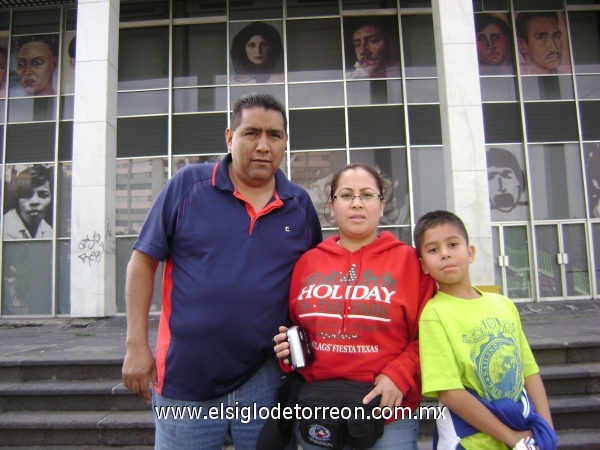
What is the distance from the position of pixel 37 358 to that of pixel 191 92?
8.67 meters

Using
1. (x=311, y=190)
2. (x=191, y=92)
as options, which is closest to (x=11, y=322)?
(x=191, y=92)

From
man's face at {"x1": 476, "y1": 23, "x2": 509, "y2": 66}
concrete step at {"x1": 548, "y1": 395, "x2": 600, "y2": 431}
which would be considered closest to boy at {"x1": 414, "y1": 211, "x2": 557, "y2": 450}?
concrete step at {"x1": 548, "y1": 395, "x2": 600, "y2": 431}

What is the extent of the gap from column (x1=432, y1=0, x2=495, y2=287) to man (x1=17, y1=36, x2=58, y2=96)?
Result: 10109mm

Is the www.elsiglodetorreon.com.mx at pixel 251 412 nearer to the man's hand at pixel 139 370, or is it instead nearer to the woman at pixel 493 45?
the man's hand at pixel 139 370

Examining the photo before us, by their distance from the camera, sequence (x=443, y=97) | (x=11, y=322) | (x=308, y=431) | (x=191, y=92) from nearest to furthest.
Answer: (x=308, y=431) → (x=443, y=97) → (x=11, y=322) → (x=191, y=92)

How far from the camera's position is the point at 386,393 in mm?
1716

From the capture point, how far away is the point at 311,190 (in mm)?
11586

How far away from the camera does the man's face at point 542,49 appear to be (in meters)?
12.0

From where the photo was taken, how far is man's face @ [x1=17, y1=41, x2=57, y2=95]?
12242mm

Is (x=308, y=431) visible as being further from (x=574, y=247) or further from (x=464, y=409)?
(x=574, y=247)

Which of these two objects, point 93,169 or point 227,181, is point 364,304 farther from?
point 93,169

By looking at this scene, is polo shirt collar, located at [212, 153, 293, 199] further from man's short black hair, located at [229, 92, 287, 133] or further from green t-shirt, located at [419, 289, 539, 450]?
green t-shirt, located at [419, 289, 539, 450]

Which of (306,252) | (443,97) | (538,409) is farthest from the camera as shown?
(443,97)

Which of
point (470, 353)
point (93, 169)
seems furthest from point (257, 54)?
point (470, 353)
